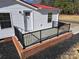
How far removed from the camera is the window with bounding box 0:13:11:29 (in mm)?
13797

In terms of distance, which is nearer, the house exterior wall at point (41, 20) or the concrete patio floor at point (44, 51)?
the concrete patio floor at point (44, 51)

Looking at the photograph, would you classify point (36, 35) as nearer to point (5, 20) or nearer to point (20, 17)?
point (20, 17)

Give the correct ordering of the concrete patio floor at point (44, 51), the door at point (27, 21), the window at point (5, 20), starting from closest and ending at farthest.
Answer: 1. the concrete patio floor at point (44, 51)
2. the window at point (5, 20)
3. the door at point (27, 21)

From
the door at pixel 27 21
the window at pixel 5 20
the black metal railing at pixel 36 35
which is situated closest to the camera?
the black metal railing at pixel 36 35

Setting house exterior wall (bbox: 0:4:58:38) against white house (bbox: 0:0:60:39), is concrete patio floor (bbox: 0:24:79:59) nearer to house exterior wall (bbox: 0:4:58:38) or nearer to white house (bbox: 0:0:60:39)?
house exterior wall (bbox: 0:4:58:38)

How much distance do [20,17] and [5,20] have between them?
67.2 inches

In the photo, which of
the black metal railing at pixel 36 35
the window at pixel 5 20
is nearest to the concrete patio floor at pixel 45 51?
the black metal railing at pixel 36 35

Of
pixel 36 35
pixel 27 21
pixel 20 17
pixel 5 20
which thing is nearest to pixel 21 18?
pixel 20 17

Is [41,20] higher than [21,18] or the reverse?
the reverse

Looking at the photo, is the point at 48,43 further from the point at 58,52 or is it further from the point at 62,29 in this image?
the point at 62,29

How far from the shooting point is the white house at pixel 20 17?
1387 centimetres

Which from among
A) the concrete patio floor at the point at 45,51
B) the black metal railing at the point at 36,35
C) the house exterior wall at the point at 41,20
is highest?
the house exterior wall at the point at 41,20

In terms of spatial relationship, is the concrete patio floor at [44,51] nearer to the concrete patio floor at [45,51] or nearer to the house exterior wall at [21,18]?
the concrete patio floor at [45,51]

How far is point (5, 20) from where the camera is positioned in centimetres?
1403
